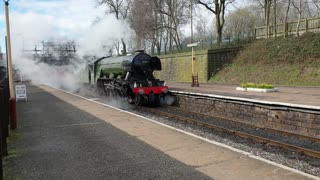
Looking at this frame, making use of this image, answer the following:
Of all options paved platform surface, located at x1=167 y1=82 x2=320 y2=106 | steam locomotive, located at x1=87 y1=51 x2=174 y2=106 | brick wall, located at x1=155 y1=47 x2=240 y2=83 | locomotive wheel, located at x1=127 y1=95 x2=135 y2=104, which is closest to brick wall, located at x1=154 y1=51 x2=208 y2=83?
brick wall, located at x1=155 y1=47 x2=240 y2=83

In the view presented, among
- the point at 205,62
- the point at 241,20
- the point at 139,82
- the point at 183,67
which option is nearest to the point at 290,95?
the point at 139,82

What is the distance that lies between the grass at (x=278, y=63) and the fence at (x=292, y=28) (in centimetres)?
167

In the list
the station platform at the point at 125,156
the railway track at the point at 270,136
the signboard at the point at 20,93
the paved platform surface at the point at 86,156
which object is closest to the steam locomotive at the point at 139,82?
the railway track at the point at 270,136

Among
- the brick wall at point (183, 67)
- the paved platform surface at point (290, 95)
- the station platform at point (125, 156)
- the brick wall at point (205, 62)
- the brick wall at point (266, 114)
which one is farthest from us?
the brick wall at point (183, 67)

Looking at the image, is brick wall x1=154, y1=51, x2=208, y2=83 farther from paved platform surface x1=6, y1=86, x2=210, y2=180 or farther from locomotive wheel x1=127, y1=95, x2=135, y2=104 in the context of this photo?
paved platform surface x1=6, y1=86, x2=210, y2=180

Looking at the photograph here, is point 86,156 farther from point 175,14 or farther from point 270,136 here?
point 175,14

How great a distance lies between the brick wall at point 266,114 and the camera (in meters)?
10.2

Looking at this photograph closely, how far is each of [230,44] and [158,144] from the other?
25.9 metres

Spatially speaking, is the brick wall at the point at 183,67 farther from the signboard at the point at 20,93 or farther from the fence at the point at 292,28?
the signboard at the point at 20,93

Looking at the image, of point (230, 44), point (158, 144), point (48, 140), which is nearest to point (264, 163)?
point (158, 144)

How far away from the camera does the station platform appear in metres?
5.93

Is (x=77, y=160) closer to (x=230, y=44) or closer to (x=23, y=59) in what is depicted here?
(x=23, y=59)

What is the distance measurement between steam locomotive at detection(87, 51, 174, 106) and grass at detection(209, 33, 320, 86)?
8.84 m

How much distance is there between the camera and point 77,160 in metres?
6.90
